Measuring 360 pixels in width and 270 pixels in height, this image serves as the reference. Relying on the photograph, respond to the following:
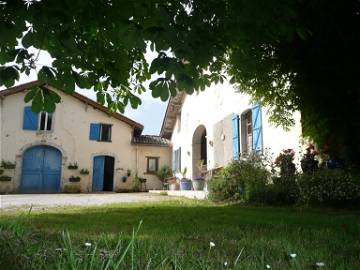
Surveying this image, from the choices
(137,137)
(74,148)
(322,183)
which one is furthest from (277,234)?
(137,137)

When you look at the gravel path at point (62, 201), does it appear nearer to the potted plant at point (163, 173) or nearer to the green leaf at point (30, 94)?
the green leaf at point (30, 94)

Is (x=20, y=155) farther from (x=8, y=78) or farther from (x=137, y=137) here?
(x=8, y=78)

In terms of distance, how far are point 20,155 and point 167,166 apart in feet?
26.7

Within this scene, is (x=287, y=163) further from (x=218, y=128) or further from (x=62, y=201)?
(x=62, y=201)

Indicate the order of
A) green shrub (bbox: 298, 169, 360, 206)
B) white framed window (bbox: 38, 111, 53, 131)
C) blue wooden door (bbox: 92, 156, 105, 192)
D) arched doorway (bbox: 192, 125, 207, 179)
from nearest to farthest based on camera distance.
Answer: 1. green shrub (bbox: 298, 169, 360, 206)
2. arched doorway (bbox: 192, 125, 207, 179)
3. white framed window (bbox: 38, 111, 53, 131)
4. blue wooden door (bbox: 92, 156, 105, 192)

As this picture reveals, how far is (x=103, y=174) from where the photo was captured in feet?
64.2

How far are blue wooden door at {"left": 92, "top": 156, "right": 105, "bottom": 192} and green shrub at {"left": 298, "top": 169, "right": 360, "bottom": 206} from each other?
14356 millimetres

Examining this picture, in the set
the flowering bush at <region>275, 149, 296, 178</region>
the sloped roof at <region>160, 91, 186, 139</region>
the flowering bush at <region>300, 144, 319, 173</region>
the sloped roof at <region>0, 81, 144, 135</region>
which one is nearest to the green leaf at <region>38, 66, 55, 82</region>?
the flowering bush at <region>300, 144, 319, 173</region>

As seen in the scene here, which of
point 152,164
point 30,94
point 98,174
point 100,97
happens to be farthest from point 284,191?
point 152,164

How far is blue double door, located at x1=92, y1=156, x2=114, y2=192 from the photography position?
63.1 ft

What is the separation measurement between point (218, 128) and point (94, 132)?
8.96m

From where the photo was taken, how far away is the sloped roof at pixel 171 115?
19.2 meters

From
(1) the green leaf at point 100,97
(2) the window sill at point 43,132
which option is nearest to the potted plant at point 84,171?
(2) the window sill at point 43,132

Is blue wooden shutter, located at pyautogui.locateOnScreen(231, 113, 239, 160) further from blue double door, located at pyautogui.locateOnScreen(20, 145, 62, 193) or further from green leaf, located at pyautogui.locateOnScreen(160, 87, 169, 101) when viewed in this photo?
blue double door, located at pyautogui.locateOnScreen(20, 145, 62, 193)
